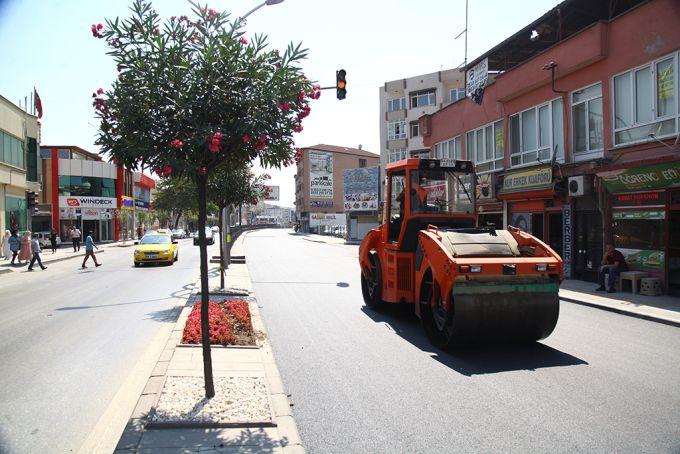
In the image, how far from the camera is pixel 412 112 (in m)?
49.4

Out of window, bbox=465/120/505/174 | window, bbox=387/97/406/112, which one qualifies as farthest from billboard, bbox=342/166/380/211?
window, bbox=465/120/505/174

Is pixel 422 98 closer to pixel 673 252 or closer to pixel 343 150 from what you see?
pixel 673 252

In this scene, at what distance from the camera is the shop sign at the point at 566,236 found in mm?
15960

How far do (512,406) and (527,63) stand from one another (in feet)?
52.8

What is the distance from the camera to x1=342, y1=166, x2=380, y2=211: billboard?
5169 centimetres

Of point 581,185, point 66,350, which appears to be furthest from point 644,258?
point 66,350

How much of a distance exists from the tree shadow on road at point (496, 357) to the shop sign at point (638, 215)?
7324mm

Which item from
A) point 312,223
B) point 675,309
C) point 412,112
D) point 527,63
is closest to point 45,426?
point 675,309

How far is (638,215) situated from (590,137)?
3445mm

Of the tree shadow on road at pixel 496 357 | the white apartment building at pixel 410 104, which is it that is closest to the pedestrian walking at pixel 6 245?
the tree shadow on road at pixel 496 357

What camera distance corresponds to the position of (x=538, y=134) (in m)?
17.9

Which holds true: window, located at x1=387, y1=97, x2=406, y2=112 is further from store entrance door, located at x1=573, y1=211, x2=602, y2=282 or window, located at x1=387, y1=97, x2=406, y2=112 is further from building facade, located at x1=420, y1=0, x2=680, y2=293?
store entrance door, located at x1=573, y1=211, x2=602, y2=282

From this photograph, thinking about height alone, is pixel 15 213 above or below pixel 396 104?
below

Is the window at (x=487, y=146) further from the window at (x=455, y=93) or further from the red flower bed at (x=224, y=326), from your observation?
the window at (x=455, y=93)
